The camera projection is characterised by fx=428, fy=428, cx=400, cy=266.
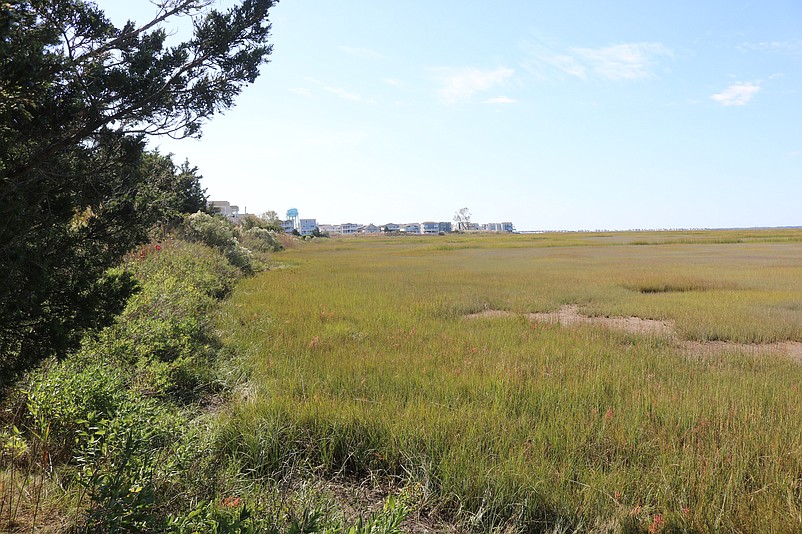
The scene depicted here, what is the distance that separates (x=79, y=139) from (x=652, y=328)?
1027 cm

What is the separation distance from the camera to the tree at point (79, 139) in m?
2.30

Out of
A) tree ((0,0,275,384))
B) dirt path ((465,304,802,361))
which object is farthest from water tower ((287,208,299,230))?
tree ((0,0,275,384))

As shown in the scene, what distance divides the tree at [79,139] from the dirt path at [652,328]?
8.11 meters

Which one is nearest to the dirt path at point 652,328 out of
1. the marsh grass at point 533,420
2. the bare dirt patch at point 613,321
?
the bare dirt patch at point 613,321

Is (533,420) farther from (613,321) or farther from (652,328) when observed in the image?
Answer: (613,321)

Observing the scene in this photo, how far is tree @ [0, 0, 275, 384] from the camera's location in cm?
230

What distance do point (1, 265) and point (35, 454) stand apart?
1617mm

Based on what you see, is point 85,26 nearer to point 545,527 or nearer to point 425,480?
point 425,480

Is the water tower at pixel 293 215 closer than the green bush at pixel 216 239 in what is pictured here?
No

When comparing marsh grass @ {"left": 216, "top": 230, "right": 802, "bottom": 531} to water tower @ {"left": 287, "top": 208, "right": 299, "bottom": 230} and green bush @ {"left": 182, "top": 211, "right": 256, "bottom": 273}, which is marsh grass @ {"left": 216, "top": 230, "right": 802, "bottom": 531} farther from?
water tower @ {"left": 287, "top": 208, "right": 299, "bottom": 230}

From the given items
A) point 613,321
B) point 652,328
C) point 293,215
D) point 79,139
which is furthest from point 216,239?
point 293,215

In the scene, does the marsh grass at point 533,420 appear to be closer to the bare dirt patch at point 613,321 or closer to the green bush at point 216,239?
the bare dirt patch at point 613,321

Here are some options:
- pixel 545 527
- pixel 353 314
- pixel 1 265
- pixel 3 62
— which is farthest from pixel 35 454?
pixel 353 314

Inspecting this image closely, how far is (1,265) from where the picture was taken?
2270 mm
